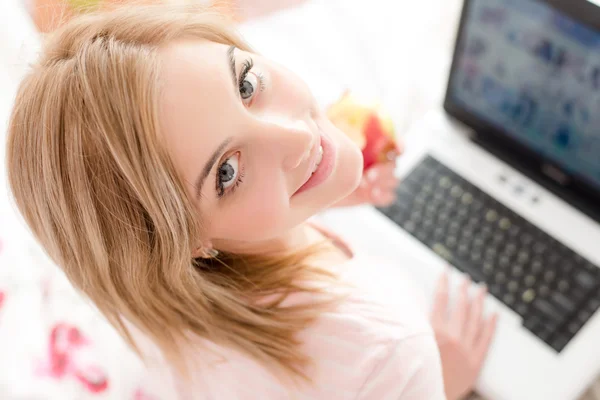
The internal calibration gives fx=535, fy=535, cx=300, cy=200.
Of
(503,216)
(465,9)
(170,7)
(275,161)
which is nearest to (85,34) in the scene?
(170,7)

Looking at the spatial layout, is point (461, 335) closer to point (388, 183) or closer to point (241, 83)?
point (388, 183)

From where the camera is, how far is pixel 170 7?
50cm

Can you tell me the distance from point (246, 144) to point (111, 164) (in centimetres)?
11

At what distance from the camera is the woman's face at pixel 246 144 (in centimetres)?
42

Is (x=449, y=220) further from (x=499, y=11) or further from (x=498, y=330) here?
(x=499, y=11)

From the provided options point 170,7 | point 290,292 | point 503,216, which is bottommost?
point 290,292

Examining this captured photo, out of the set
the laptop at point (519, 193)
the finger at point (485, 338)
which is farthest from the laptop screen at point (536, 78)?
the finger at point (485, 338)

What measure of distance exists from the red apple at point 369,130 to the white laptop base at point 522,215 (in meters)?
0.04

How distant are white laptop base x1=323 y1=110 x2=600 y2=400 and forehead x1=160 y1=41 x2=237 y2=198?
337 millimetres

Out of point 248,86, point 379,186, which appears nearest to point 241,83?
point 248,86

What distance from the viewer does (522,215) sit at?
702 millimetres

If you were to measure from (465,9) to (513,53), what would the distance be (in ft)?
0.25

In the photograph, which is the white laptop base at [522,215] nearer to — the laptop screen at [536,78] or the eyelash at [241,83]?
the laptop screen at [536,78]

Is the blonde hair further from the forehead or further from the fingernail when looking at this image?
the fingernail
